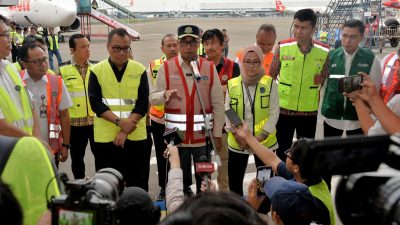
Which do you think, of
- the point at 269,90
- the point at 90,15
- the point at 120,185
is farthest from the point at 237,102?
the point at 90,15

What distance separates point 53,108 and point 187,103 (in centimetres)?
125

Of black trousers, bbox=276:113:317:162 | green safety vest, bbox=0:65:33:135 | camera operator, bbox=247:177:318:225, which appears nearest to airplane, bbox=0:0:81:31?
black trousers, bbox=276:113:317:162

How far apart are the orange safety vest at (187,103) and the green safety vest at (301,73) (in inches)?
41.0

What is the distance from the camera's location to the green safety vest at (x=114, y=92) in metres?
3.93

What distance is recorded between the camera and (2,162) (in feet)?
5.61

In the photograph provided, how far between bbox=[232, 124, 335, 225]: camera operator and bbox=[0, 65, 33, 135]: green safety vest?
4.99 ft

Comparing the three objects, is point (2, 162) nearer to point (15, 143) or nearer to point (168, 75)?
point (15, 143)

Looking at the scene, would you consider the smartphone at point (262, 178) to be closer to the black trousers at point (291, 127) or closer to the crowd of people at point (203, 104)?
the crowd of people at point (203, 104)

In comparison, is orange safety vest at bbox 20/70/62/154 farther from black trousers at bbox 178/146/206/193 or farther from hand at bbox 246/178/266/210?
hand at bbox 246/178/266/210

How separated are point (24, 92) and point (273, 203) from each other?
79.8 inches

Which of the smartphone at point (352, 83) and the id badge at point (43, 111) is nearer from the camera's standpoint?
the smartphone at point (352, 83)

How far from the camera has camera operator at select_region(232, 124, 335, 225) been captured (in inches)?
85.9

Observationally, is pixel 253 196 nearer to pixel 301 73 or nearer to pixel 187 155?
pixel 187 155

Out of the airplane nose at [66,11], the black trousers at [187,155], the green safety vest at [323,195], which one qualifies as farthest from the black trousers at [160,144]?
the airplane nose at [66,11]
